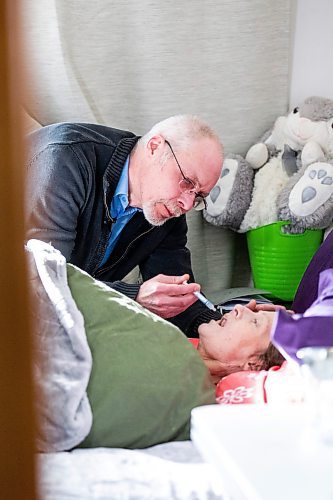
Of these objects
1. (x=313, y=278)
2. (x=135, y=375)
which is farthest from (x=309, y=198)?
(x=135, y=375)

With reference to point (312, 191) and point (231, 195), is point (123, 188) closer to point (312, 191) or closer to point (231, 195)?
point (231, 195)

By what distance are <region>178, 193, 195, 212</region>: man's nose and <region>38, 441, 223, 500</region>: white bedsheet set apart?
0.68 meters

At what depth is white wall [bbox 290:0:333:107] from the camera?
202cm

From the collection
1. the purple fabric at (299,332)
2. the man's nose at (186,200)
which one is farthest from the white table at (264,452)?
the man's nose at (186,200)

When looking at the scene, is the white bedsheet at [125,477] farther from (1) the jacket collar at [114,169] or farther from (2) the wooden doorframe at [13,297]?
(1) the jacket collar at [114,169]

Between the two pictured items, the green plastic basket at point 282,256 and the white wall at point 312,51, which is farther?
the white wall at point 312,51

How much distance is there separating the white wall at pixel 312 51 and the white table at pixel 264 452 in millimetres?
1416

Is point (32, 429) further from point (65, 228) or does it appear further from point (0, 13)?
point (65, 228)

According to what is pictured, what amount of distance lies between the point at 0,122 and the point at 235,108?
5.56ft

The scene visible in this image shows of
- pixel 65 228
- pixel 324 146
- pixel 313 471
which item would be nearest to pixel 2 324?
pixel 313 471

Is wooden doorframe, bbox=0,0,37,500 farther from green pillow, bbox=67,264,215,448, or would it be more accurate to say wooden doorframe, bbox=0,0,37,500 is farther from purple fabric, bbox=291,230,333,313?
purple fabric, bbox=291,230,333,313

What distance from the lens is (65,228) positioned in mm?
1479

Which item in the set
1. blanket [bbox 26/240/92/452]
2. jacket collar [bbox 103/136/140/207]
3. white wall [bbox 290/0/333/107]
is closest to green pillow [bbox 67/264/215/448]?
blanket [bbox 26/240/92/452]

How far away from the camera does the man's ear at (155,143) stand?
5.19ft
